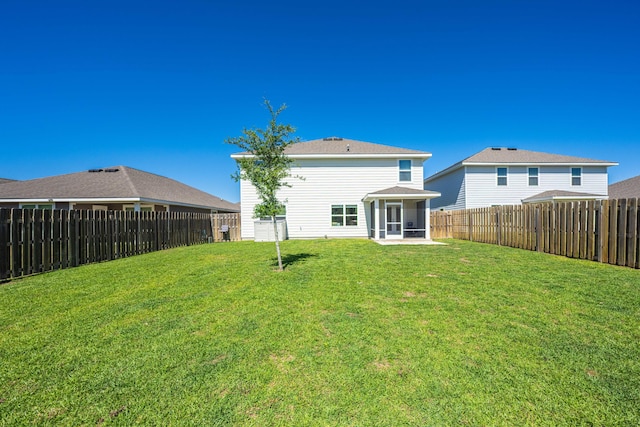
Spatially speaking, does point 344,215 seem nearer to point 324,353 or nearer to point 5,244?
point 5,244

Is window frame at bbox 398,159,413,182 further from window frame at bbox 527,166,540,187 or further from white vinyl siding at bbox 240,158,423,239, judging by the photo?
window frame at bbox 527,166,540,187

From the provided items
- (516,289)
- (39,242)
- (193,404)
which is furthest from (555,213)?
(39,242)

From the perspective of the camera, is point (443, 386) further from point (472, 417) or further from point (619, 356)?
point (619, 356)

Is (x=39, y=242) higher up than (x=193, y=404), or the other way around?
(x=39, y=242)

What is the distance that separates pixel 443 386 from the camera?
249cm

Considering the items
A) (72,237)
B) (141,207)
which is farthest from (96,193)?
(72,237)

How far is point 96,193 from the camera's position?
17203mm

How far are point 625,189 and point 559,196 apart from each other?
1320 cm

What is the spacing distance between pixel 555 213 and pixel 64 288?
14.7 metres

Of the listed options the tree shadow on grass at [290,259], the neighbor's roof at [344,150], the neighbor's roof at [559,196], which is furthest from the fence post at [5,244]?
the neighbor's roof at [559,196]

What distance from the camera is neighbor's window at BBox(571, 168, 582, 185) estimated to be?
773 inches

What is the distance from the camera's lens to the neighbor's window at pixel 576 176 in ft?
64.4

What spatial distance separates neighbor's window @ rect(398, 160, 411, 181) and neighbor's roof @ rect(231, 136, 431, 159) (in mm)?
486

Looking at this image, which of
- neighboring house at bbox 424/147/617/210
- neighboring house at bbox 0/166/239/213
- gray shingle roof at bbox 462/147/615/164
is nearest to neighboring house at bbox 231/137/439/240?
neighboring house at bbox 424/147/617/210
